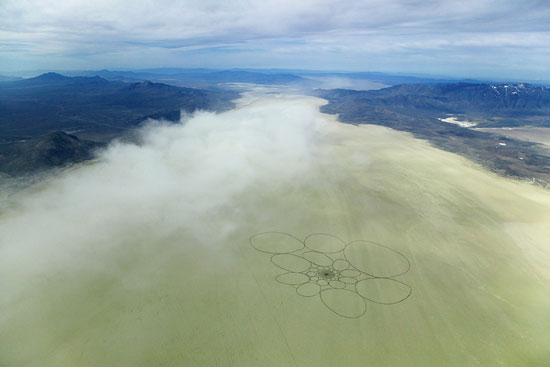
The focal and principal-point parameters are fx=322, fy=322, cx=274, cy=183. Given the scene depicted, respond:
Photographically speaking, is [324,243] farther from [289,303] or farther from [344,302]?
[289,303]

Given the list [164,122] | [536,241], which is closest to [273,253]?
[536,241]

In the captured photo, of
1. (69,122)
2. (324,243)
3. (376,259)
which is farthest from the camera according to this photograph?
(69,122)

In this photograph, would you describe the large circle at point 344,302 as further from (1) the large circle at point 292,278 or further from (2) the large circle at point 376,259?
(2) the large circle at point 376,259

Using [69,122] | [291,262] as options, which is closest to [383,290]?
[291,262]

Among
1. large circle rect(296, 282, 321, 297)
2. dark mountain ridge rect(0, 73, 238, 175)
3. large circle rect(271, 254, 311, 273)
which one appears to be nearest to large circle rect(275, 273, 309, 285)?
large circle rect(296, 282, 321, 297)

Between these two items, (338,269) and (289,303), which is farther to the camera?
(338,269)

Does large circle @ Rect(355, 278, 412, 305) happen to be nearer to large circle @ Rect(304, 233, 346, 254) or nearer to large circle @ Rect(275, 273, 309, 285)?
large circle @ Rect(275, 273, 309, 285)

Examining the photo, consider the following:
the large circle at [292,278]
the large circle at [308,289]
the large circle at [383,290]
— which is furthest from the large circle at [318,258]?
Answer: the large circle at [383,290]

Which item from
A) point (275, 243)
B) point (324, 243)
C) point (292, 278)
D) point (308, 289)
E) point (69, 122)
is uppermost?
point (69, 122)
